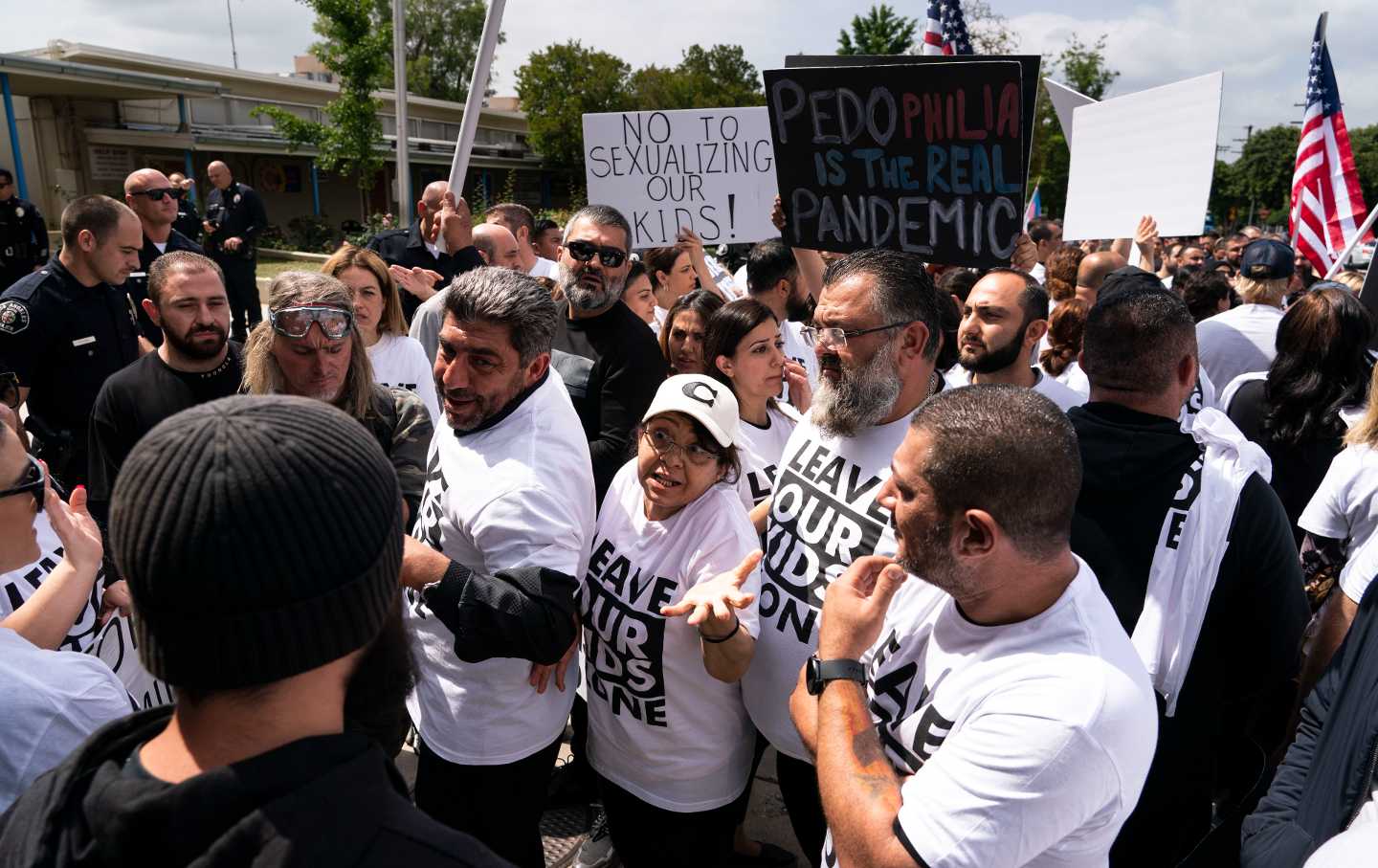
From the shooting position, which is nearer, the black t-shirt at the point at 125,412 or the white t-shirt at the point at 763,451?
the black t-shirt at the point at 125,412

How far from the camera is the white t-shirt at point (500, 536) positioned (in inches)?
85.0

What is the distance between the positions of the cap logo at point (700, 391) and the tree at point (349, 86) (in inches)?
1007

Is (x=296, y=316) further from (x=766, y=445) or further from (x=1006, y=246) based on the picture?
(x=1006, y=246)

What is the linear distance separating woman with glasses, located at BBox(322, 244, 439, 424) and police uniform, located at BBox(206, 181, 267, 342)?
759 centimetres

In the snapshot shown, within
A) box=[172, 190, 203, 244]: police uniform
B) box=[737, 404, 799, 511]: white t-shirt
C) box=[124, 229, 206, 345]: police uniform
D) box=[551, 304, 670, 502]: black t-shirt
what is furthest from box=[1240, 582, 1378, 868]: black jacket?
box=[172, 190, 203, 244]: police uniform

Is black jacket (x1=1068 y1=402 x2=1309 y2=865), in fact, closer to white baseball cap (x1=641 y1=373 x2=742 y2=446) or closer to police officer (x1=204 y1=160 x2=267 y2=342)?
white baseball cap (x1=641 y1=373 x2=742 y2=446)

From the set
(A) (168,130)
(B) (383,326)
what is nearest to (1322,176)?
(B) (383,326)

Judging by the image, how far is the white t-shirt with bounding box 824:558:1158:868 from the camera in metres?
1.40

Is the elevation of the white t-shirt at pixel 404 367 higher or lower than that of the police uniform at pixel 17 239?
lower

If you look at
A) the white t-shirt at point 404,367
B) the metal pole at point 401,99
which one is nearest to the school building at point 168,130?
the metal pole at point 401,99

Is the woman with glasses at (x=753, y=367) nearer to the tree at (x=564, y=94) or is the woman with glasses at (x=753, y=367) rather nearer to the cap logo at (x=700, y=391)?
the cap logo at (x=700, y=391)

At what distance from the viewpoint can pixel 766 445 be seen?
3.41m

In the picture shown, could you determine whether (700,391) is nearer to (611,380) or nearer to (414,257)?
(611,380)

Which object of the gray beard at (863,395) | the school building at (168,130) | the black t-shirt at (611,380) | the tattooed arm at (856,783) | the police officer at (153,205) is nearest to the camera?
the tattooed arm at (856,783)
